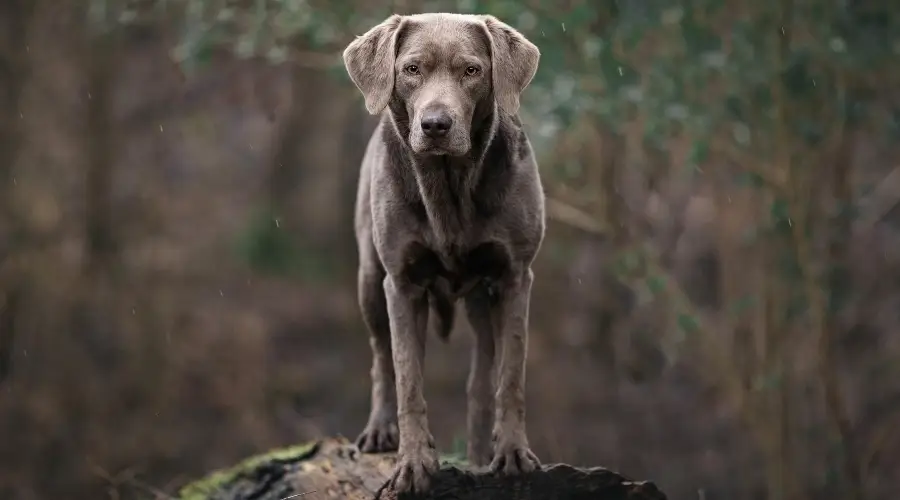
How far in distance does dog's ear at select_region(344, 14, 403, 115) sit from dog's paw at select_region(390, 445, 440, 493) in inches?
55.4

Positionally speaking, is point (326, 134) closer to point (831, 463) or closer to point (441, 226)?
point (831, 463)

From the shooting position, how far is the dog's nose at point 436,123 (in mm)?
4523

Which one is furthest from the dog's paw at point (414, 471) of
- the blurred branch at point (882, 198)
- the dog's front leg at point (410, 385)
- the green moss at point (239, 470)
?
the blurred branch at point (882, 198)

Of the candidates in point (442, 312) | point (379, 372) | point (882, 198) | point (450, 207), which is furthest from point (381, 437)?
point (882, 198)

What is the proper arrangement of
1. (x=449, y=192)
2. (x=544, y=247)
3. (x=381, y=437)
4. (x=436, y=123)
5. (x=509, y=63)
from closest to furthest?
(x=436, y=123), (x=509, y=63), (x=449, y=192), (x=381, y=437), (x=544, y=247)

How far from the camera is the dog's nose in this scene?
4.52 metres

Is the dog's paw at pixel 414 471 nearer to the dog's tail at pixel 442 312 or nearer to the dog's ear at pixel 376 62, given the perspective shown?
the dog's tail at pixel 442 312

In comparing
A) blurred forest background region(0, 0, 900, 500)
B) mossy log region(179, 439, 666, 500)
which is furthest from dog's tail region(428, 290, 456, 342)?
blurred forest background region(0, 0, 900, 500)

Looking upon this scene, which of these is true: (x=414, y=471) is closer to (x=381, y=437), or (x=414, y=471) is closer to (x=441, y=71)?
(x=381, y=437)

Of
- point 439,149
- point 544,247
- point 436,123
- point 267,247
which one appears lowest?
point 267,247

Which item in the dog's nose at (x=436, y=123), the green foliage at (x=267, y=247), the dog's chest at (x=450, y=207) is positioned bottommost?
the green foliage at (x=267, y=247)

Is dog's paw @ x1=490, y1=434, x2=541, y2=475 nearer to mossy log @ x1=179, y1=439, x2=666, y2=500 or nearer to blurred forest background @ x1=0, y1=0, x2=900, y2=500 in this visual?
mossy log @ x1=179, y1=439, x2=666, y2=500

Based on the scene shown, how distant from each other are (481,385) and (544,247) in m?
7.77

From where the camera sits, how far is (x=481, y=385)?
5.79 metres
